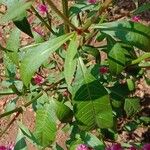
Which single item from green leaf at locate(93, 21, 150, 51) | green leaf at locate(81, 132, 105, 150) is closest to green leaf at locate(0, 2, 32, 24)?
green leaf at locate(93, 21, 150, 51)

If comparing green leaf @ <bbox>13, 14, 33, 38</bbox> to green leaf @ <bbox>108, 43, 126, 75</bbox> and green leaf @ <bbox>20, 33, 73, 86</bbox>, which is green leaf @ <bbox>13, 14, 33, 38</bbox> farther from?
green leaf @ <bbox>108, 43, 126, 75</bbox>

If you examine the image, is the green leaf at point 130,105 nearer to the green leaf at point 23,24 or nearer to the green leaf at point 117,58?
the green leaf at point 117,58

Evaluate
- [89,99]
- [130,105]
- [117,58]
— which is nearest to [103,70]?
[130,105]

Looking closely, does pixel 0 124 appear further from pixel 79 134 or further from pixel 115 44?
pixel 115 44

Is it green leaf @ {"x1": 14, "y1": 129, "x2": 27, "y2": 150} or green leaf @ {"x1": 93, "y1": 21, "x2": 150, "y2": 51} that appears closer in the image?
green leaf @ {"x1": 93, "y1": 21, "x2": 150, "y2": 51}

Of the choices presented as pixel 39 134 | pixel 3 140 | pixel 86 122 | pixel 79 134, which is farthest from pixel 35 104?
pixel 3 140

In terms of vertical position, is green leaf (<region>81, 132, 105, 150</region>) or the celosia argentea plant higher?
the celosia argentea plant
